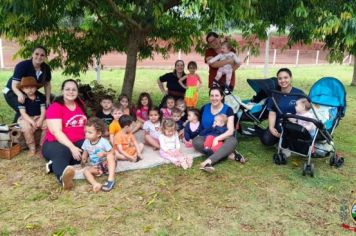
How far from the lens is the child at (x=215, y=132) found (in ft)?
17.3

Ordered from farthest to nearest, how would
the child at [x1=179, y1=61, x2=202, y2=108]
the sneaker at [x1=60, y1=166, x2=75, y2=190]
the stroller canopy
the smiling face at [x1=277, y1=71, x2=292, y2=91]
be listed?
the child at [x1=179, y1=61, x2=202, y2=108] → the smiling face at [x1=277, y1=71, x2=292, y2=91] → the stroller canopy → the sneaker at [x1=60, y1=166, x2=75, y2=190]

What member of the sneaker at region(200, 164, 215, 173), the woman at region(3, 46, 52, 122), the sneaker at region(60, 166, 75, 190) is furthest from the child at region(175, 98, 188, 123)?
the sneaker at region(60, 166, 75, 190)

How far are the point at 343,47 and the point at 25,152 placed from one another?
14.1ft

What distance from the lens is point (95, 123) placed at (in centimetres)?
449

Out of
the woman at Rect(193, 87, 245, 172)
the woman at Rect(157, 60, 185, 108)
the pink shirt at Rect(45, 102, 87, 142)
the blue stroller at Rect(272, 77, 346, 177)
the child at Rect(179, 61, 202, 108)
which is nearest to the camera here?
the pink shirt at Rect(45, 102, 87, 142)

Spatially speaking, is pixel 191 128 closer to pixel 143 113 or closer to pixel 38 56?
pixel 143 113

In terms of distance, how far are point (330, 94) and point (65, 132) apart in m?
3.50

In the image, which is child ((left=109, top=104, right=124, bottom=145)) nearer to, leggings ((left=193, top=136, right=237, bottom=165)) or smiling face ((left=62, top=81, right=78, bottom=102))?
smiling face ((left=62, top=81, right=78, bottom=102))

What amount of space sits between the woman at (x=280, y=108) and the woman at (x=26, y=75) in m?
3.14

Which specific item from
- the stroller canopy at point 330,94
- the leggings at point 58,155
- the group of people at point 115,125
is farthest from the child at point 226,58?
the leggings at point 58,155

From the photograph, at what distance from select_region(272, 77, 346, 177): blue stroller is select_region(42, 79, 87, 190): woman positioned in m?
2.48

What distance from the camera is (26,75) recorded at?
18.6 feet

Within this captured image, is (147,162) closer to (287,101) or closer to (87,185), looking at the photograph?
(87,185)

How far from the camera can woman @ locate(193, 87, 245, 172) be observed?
5152 millimetres
